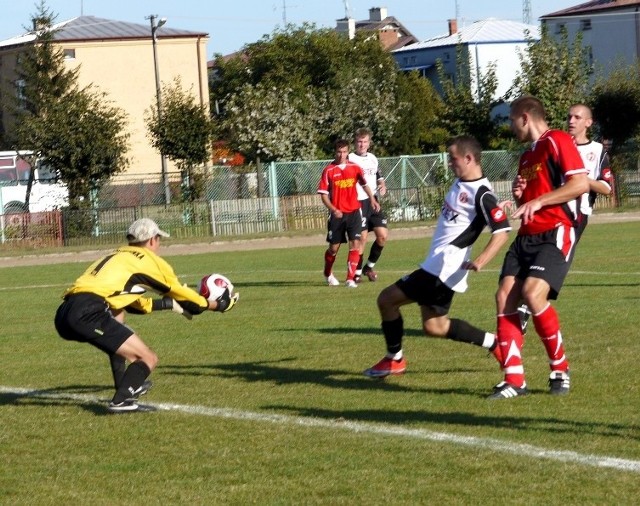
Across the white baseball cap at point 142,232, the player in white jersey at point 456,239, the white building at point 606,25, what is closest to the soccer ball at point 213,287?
the white baseball cap at point 142,232

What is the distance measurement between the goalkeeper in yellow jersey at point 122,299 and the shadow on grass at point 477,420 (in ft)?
2.95

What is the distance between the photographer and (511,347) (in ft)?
26.7

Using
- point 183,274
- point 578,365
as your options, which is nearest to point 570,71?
point 183,274

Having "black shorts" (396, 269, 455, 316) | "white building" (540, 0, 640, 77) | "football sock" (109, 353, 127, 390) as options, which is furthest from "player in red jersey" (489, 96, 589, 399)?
"white building" (540, 0, 640, 77)

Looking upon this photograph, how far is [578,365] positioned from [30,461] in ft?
13.9

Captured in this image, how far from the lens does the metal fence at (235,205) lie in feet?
116

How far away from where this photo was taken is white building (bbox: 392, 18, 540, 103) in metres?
93.5

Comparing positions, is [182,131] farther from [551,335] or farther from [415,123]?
[551,335]

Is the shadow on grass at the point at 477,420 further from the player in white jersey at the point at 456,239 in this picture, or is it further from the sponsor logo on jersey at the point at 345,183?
the sponsor logo on jersey at the point at 345,183

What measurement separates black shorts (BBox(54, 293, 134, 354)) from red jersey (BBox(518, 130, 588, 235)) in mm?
2730

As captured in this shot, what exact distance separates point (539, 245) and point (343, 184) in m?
9.44

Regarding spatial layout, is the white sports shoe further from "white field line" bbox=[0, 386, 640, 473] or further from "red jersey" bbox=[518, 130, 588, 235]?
"red jersey" bbox=[518, 130, 588, 235]

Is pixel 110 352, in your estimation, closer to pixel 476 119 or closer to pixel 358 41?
pixel 476 119

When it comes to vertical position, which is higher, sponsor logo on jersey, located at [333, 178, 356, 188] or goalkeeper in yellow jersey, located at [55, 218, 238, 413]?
sponsor logo on jersey, located at [333, 178, 356, 188]
